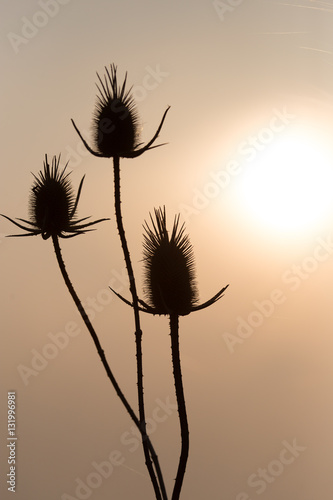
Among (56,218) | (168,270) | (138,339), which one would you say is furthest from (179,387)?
(56,218)

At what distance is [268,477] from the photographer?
581cm

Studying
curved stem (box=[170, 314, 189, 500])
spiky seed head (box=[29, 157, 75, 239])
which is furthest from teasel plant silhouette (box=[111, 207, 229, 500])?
spiky seed head (box=[29, 157, 75, 239])

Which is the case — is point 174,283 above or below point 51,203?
below

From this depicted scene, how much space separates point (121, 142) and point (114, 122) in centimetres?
16

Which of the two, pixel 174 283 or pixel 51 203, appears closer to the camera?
pixel 174 283

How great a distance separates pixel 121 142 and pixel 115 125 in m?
0.14

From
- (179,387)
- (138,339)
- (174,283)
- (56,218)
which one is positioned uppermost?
(56,218)

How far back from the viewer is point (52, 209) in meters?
4.32

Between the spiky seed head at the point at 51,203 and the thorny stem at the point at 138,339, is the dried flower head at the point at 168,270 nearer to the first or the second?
the thorny stem at the point at 138,339

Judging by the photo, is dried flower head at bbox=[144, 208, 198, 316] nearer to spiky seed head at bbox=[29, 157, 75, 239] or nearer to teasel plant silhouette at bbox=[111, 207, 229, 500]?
teasel plant silhouette at bbox=[111, 207, 229, 500]

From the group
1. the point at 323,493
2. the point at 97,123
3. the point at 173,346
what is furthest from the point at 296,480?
the point at 97,123

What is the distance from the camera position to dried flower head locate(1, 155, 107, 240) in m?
4.27

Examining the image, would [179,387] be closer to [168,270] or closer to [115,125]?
[168,270]

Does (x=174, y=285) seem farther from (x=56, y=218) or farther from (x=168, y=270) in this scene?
(x=56, y=218)
